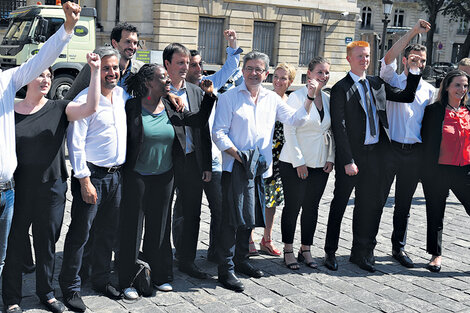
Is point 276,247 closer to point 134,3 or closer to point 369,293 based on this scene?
point 369,293

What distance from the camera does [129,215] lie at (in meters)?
4.66

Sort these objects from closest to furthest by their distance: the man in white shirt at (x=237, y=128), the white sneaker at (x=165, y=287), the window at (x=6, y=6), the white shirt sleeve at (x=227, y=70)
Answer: the white sneaker at (x=165, y=287) → the man in white shirt at (x=237, y=128) → the white shirt sleeve at (x=227, y=70) → the window at (x=6, y=6)

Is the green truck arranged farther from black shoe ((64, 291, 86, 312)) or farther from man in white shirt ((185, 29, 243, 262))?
black shoe ((64, 291, 86, 312))

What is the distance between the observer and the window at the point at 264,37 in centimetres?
3142

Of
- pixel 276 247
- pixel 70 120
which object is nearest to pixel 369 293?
pixel 276 247

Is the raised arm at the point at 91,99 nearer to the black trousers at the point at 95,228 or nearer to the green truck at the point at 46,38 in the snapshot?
the black trousers at the point at 95,228

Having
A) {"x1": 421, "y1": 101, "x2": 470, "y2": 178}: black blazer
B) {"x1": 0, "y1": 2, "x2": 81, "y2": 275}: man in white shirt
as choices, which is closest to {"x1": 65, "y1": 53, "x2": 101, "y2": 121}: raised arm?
{"x1": 0, "y1": 2, "x2": 81, "y2": 275}: man in white shirt

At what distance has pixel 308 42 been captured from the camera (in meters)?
33.2

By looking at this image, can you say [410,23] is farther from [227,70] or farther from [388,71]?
[388,71]

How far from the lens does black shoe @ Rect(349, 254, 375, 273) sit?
219 inches

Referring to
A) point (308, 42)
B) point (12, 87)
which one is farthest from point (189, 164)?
point (308, 42)

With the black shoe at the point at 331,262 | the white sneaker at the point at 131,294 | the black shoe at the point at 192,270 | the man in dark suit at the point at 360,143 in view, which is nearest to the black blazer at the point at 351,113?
the man in dark suit at the point at 360,143

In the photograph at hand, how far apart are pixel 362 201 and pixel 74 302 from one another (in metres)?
2.88

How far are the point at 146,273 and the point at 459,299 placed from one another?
2638mm
